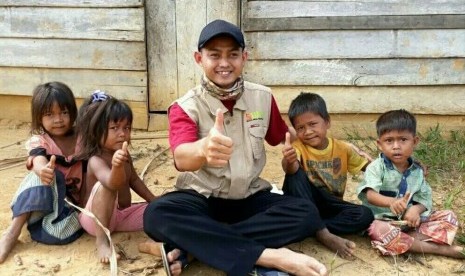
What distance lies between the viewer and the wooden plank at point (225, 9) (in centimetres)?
474

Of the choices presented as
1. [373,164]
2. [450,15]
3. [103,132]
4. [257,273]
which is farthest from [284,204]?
[450,15]

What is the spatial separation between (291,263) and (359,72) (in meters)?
2.73

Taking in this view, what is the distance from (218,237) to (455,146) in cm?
294

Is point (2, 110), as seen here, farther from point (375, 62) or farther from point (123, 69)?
point (375, 62)

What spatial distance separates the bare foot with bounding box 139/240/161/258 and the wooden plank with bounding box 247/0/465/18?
2568 millimetres

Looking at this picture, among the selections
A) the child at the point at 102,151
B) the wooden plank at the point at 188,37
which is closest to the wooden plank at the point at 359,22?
the wooden plank at the point at 188,37

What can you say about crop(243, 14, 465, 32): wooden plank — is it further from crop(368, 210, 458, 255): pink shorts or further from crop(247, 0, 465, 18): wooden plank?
crop(368, 210, 458, 255): pink shorts

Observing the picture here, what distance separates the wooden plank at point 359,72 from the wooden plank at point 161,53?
2.44 feet

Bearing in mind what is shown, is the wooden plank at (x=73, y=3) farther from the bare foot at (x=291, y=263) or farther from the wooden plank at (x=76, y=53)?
the bare foot at (x=291, y=263)

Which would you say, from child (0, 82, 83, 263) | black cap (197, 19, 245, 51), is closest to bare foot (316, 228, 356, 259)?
black cap (197, 19, 245, 51)

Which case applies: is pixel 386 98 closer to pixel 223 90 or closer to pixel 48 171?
pixel 223 90

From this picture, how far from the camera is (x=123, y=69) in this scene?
16.3ft

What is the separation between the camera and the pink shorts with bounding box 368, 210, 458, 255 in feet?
9.48

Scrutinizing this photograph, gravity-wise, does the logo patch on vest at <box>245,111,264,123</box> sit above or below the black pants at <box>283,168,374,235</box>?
above
